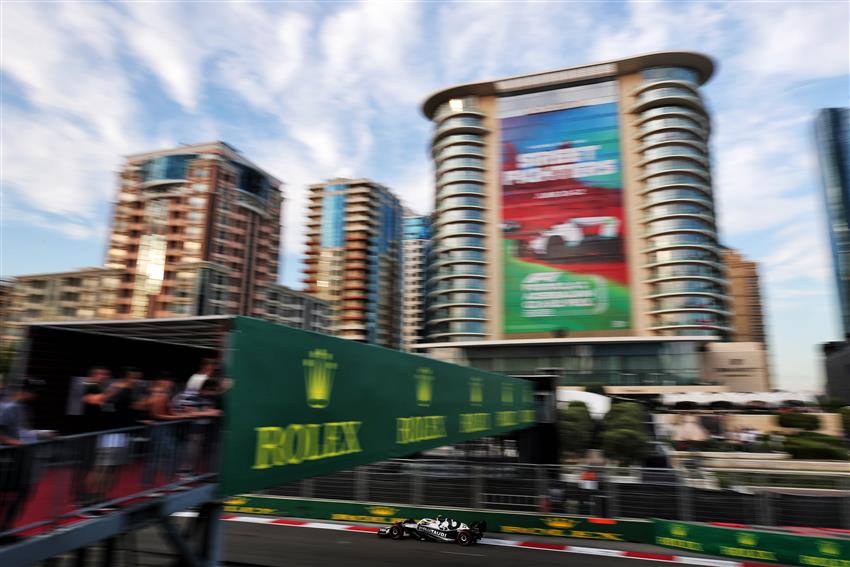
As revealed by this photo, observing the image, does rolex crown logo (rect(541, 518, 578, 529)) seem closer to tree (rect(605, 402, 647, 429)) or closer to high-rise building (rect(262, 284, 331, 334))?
tree (rect(605, 402, 647, 429))

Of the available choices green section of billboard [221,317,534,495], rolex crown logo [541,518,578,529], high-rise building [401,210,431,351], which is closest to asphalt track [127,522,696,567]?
rolex crown logo [541,518,578,529]

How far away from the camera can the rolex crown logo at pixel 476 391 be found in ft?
54.6

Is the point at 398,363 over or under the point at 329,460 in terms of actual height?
over

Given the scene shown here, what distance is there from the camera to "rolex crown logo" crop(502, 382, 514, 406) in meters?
20.4

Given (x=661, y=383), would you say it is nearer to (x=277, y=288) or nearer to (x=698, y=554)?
(x=698, y=554)

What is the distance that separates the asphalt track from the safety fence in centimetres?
1084

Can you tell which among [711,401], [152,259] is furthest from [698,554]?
[152,259]

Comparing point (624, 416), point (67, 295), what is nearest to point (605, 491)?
point (624, 416)

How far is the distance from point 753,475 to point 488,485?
9.52m

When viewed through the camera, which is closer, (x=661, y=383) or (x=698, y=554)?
(x=698, y=554)

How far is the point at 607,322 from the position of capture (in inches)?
2874

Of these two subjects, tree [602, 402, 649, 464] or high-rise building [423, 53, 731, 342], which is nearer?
tree [602, 402, 649, 464]

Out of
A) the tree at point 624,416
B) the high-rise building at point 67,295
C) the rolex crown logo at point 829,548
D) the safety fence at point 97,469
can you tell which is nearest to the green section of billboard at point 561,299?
the tree at point 624,416

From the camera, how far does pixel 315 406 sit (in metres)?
8.01
